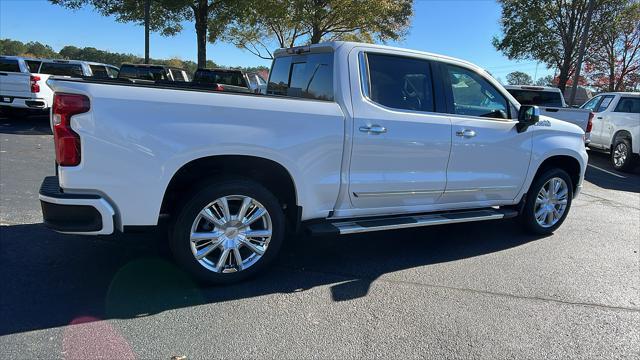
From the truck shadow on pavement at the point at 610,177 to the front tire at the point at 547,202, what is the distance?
15.3 feet

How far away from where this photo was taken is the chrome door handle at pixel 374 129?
4113 millimetres

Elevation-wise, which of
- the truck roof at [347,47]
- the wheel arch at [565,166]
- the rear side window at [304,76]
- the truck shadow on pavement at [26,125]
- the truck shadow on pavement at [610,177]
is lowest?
the truck shadow on pavement at [26,125]

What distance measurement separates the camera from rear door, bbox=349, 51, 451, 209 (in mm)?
4176

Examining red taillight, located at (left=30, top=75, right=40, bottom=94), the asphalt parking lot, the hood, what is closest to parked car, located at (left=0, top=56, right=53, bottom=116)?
red taillight, located at (left=30, top=75, right=40, bottom=94)

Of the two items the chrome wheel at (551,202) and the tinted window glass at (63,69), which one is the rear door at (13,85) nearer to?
the tinted window glass at (63,69)

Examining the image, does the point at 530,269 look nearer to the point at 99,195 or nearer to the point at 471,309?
the point at 471,309

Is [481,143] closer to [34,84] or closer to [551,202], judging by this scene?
[551,202]

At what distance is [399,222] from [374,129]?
0.92 meters

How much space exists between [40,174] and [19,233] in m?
2.98

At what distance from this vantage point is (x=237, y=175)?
3873mm

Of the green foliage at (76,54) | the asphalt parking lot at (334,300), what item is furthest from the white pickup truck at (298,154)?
the green foliage at (76,54)

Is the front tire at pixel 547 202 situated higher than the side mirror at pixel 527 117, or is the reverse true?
the side mirror at pixel 527 117

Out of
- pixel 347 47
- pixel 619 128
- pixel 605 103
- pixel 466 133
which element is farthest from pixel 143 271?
pixel 605 103

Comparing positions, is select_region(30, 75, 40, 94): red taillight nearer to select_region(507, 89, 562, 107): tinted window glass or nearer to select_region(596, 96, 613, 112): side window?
select_region(507, 89, 562, 107): tinted window glass
